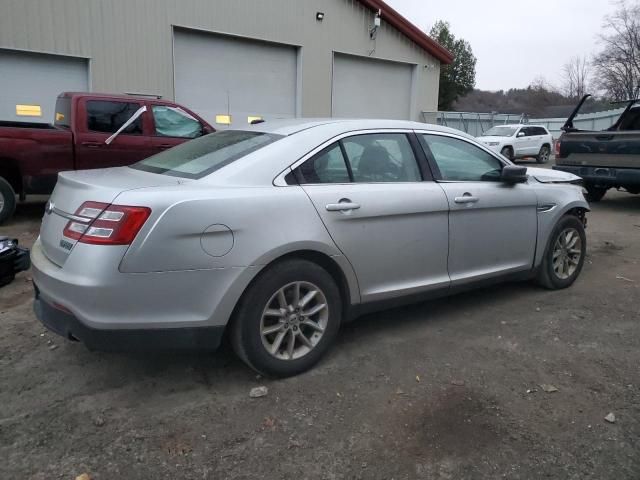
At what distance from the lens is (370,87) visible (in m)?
15.5

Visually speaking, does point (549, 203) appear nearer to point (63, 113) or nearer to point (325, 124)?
point (325, 124)

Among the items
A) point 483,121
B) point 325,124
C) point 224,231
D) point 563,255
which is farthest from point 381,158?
point 483,121

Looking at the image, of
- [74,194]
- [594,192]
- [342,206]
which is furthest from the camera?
[594,192]

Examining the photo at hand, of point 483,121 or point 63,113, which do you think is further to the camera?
point 483,121

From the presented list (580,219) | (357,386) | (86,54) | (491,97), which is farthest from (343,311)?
(491,97)

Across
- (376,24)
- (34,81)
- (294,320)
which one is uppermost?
(376,24)

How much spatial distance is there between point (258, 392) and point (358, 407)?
574mm

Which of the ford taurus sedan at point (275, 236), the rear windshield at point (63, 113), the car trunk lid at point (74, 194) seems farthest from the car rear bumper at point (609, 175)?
the rear windshield at point (63, 113)

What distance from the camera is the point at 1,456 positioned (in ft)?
8.27

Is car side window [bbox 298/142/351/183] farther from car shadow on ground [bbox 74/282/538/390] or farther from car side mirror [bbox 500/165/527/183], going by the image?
car side mirror [bbox 500/165/527/183]

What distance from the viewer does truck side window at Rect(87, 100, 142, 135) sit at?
25.5 feet

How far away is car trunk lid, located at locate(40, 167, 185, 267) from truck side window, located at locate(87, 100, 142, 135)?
4764 mm

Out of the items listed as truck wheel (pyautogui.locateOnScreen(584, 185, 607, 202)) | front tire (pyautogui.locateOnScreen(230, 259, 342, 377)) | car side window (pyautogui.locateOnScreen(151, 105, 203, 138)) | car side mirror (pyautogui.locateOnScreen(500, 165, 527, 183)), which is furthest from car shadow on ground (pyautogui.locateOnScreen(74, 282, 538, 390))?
truck wheel (pyautogui.locateOnScreen(584, 185, 607, 202))

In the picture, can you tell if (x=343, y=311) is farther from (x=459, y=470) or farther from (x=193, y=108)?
(x=193, y=108)
